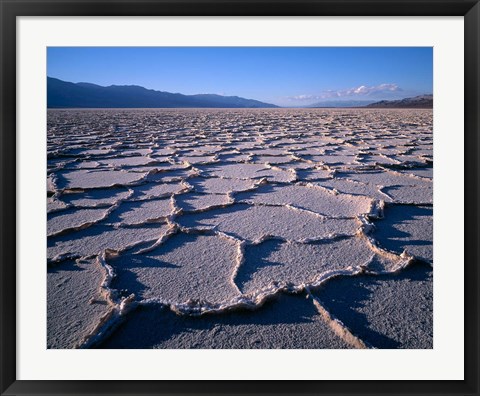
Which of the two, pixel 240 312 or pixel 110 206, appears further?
pixel 110 206

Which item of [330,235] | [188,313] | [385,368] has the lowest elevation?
[385,368]

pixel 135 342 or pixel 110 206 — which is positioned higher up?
pixel 110 206

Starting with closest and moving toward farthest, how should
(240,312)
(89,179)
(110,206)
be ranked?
(240,312)
(110,206)
(89,179)

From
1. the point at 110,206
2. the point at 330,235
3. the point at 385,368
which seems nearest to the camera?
the point at 385,368

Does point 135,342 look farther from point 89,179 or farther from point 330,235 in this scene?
point 89,179
